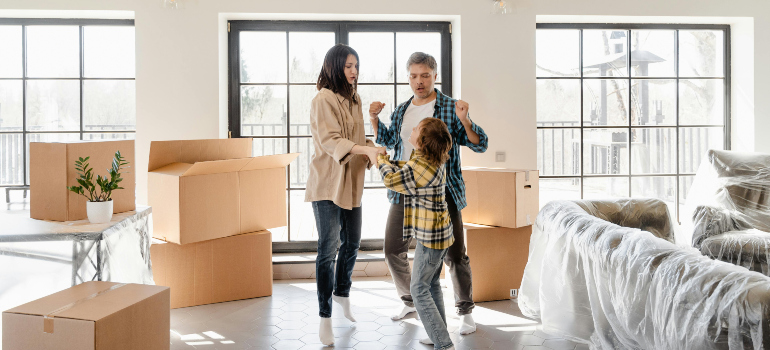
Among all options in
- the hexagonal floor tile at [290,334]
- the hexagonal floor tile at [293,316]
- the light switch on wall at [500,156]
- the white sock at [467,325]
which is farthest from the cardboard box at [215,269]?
the light switch on wall at [500,156]

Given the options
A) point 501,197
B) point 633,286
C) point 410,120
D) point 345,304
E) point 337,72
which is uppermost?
point 337,72

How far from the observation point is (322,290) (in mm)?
2340

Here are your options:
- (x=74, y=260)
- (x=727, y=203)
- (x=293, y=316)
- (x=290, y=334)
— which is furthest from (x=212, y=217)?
(x=727, y=203)

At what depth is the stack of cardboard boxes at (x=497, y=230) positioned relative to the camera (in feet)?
9.68

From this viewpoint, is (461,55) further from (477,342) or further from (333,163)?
(477,342)

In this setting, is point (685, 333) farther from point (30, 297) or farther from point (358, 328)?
point (30, 297)

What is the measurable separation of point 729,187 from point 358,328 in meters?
2.25

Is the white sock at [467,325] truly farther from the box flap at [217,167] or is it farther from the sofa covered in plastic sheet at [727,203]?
the box flap at [217,167]

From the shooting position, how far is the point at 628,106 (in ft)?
13.0

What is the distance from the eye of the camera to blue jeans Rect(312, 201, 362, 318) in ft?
7.53

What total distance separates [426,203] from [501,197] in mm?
1015

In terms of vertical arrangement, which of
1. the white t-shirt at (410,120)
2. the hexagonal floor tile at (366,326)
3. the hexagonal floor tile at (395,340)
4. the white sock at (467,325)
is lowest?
the hexagonal floor tile at (395,340)

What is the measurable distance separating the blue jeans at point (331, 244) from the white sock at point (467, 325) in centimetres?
58

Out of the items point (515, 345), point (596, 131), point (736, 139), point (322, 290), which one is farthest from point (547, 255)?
point (736, 139)
